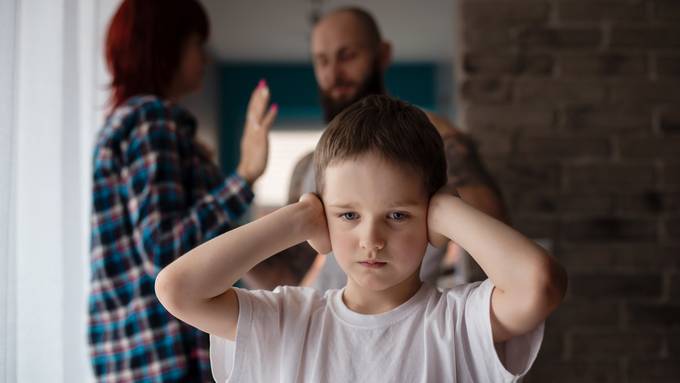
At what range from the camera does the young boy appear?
77 centimetres

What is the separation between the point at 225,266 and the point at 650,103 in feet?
5.60

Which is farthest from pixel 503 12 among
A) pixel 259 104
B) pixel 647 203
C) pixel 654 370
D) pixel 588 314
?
pixel 654 370

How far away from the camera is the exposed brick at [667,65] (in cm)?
205

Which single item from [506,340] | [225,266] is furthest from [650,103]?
[225,266]

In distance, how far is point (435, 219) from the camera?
2.62ft

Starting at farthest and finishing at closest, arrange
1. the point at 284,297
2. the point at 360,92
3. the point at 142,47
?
1. the point at 360,92
2. the point at 142,47
3. the point at 284,297

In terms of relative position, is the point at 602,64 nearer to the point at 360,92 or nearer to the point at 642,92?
the point at 642,92

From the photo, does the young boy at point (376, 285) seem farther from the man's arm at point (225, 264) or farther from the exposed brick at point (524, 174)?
the exposed brick at point (524, 174)

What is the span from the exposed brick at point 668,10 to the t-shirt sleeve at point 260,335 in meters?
1.70

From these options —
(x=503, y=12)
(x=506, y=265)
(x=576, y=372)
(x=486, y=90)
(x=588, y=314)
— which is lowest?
(x=576, y=372)

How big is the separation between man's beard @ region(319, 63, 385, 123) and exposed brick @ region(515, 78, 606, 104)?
70 centimetres

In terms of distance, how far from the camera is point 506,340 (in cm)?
81

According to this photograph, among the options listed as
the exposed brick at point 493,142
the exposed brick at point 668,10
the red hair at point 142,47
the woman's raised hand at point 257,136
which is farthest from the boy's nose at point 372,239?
the exposed brick at point 668,10

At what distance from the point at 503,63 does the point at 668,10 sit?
20.6 inches
